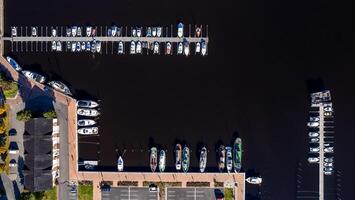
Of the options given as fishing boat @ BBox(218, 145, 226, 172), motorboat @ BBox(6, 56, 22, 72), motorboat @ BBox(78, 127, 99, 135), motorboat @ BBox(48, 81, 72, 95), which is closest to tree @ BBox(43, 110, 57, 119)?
motorboat @ BBox(48, 81, 72, 95)

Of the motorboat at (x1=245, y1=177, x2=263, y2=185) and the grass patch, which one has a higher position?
the motorboat at (x1=245, y1=177, x2=263, y2=185)

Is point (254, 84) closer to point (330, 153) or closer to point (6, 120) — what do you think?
point (330, 153)

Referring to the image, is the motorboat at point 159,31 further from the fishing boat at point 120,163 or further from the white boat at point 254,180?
the white boat at point 254,180

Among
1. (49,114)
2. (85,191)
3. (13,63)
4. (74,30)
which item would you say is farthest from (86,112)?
(13,63)

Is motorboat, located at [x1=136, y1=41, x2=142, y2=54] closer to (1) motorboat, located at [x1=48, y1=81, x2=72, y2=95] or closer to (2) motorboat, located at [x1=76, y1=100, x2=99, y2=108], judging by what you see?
(2) motorboat, located at [x1=76, y1=100, x2=99, y2=108]

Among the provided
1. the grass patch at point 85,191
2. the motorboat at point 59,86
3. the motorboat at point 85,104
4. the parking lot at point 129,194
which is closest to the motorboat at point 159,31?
the motorboat at point 85,104

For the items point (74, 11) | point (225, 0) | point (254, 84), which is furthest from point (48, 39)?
point (254, 84)

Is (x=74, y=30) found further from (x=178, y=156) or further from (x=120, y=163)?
(x=178, y=156)

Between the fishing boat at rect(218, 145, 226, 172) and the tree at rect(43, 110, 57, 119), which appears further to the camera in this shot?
the fishing boat at rect(218, 145, 226, 172)
